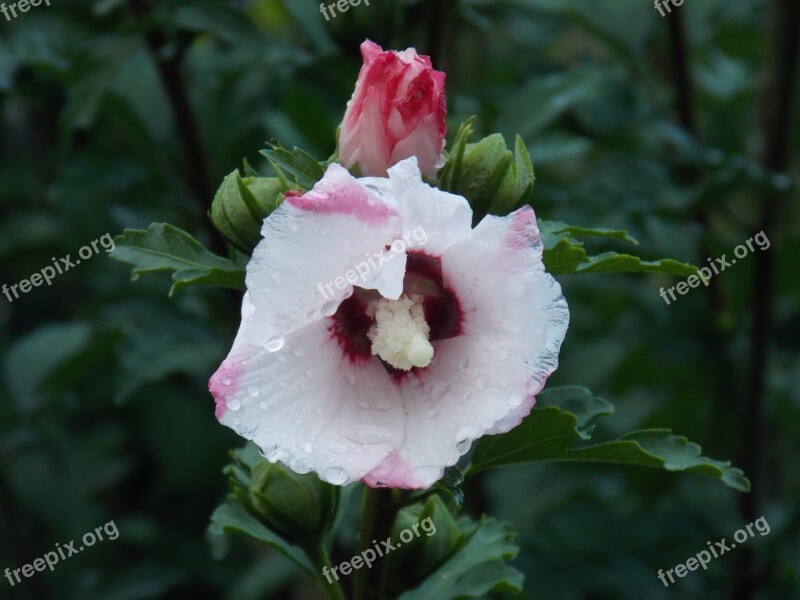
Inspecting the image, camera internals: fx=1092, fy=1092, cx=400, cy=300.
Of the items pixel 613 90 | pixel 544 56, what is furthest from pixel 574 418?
pixel 544 56

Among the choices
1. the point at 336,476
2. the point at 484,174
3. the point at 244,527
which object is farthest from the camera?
the point at 244,527

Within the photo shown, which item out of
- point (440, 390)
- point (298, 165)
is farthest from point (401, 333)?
point (298, 165)

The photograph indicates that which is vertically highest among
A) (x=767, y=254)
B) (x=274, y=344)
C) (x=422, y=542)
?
(x=274, y=344)

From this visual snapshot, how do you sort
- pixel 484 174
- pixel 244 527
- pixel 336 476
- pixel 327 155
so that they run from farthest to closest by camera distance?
1. pixel 327 155
2. pixel 244 527
3. pixel 484 174
4. pixel 336 476

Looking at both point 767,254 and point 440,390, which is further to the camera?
point 767,254

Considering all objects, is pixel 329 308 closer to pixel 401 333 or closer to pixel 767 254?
pixel 401 333

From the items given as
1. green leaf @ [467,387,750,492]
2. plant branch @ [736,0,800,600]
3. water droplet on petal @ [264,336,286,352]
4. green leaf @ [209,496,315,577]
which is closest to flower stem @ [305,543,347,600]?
green leaf @ [209,496,315,577]

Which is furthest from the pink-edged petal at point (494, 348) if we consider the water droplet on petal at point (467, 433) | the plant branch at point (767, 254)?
the plant branch at point (767, 254)
